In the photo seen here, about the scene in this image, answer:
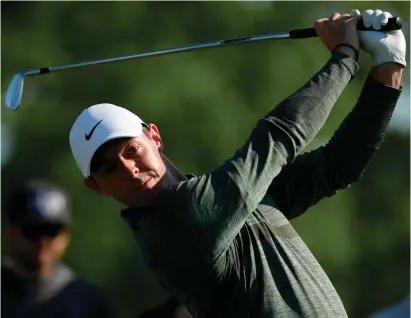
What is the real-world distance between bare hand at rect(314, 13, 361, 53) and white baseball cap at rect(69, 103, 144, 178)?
Answer: 1.88 feet

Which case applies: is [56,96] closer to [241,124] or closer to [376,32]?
[241,124]

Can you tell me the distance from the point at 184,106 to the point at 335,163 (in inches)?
240

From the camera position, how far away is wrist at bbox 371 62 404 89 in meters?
3.06

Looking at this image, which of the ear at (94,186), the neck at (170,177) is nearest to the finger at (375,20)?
the neck at (170,177)

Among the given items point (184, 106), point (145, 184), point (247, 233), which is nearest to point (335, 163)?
→ point (247, 233)

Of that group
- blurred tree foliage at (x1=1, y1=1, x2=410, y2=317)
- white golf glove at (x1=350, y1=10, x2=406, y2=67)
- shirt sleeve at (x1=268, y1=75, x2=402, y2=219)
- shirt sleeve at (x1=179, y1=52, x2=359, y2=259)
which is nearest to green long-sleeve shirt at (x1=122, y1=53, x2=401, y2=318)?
shirt sleeve at (x1=179, y1=52, x2=359, y2=259)

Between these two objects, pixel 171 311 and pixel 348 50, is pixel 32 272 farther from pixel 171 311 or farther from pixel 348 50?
pixel 348 50

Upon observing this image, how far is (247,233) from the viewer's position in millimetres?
2951

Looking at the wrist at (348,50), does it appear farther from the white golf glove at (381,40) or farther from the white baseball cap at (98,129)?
the white baseball cap at (98,129)

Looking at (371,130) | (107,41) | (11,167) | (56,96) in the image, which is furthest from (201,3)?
(371,130)

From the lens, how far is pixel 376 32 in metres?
2.96

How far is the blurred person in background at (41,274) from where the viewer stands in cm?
470

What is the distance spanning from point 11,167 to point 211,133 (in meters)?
1.74

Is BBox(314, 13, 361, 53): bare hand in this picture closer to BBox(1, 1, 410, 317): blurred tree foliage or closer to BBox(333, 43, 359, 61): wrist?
BBox(333, 43, 359, 61): wrist
